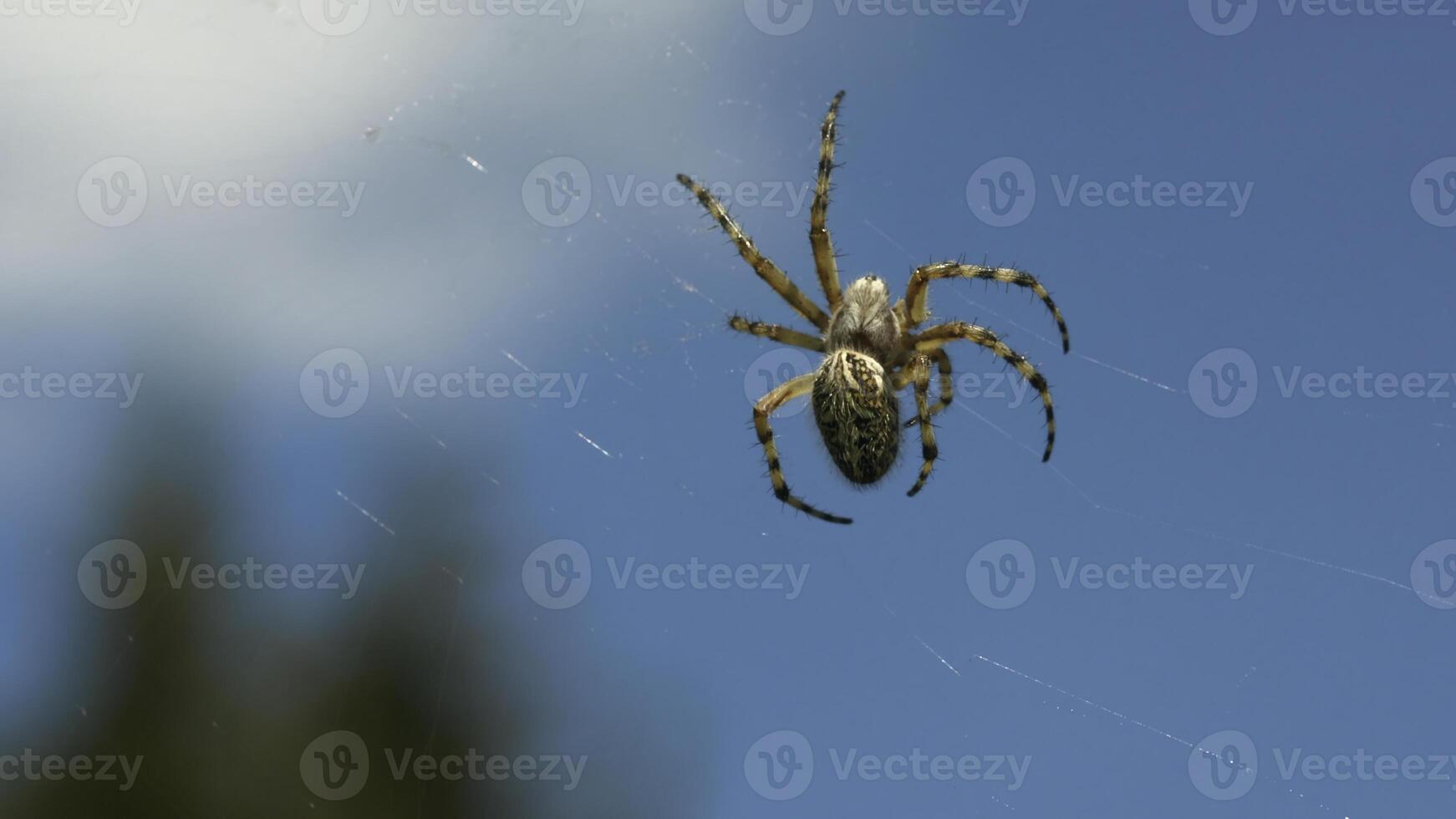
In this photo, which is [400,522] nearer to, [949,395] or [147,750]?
[147,750]

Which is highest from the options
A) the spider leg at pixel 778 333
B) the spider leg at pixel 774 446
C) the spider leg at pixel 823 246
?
the spider leg at pixel 823 246

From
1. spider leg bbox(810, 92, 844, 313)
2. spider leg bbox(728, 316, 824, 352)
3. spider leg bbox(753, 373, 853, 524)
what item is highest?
spider leg bbox(810, 92, 844, 313)

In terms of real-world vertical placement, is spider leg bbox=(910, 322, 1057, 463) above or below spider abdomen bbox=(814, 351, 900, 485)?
above

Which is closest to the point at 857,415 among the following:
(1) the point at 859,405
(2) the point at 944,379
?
(1) the point at 859,405

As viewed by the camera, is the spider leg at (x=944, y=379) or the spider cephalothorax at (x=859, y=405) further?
the spider leg at (x=944, y=379)

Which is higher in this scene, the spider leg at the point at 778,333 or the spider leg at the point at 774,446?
the spider leg at the point at 778,333

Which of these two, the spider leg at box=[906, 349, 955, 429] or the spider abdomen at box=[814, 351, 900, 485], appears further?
the spider leg at box=[906, 349, 955, 429]
